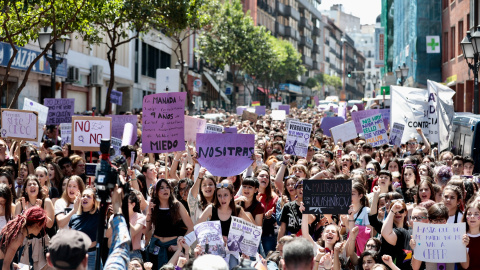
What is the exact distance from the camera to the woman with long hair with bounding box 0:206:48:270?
21.6 ft

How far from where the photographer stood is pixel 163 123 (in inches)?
422

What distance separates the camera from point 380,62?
94.8 metres

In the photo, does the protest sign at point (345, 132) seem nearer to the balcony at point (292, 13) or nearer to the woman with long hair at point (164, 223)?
the woman with long hair at point (164, 223)

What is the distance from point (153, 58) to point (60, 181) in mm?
36294

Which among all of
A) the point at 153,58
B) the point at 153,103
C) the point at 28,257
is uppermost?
the point at 153,58

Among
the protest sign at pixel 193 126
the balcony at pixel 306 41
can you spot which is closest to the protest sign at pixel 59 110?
the protest sign at pixel 193 126

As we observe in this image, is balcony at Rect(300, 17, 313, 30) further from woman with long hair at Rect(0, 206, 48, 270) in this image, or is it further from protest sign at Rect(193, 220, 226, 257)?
protest sign at Rect(193, 220, 226, 257)

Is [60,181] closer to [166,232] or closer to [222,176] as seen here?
[222,176]

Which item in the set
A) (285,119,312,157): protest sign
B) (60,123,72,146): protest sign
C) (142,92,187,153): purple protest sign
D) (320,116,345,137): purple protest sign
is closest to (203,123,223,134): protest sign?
(285,119,312,157): protest sign

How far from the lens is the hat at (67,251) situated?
378cm

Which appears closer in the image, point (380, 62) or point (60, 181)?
point (60, 181)

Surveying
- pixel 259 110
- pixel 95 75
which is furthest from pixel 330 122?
pixel 95 75

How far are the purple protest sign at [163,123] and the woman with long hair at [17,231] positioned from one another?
348 cm

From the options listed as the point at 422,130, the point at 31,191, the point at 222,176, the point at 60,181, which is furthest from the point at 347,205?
the point at 422,130
